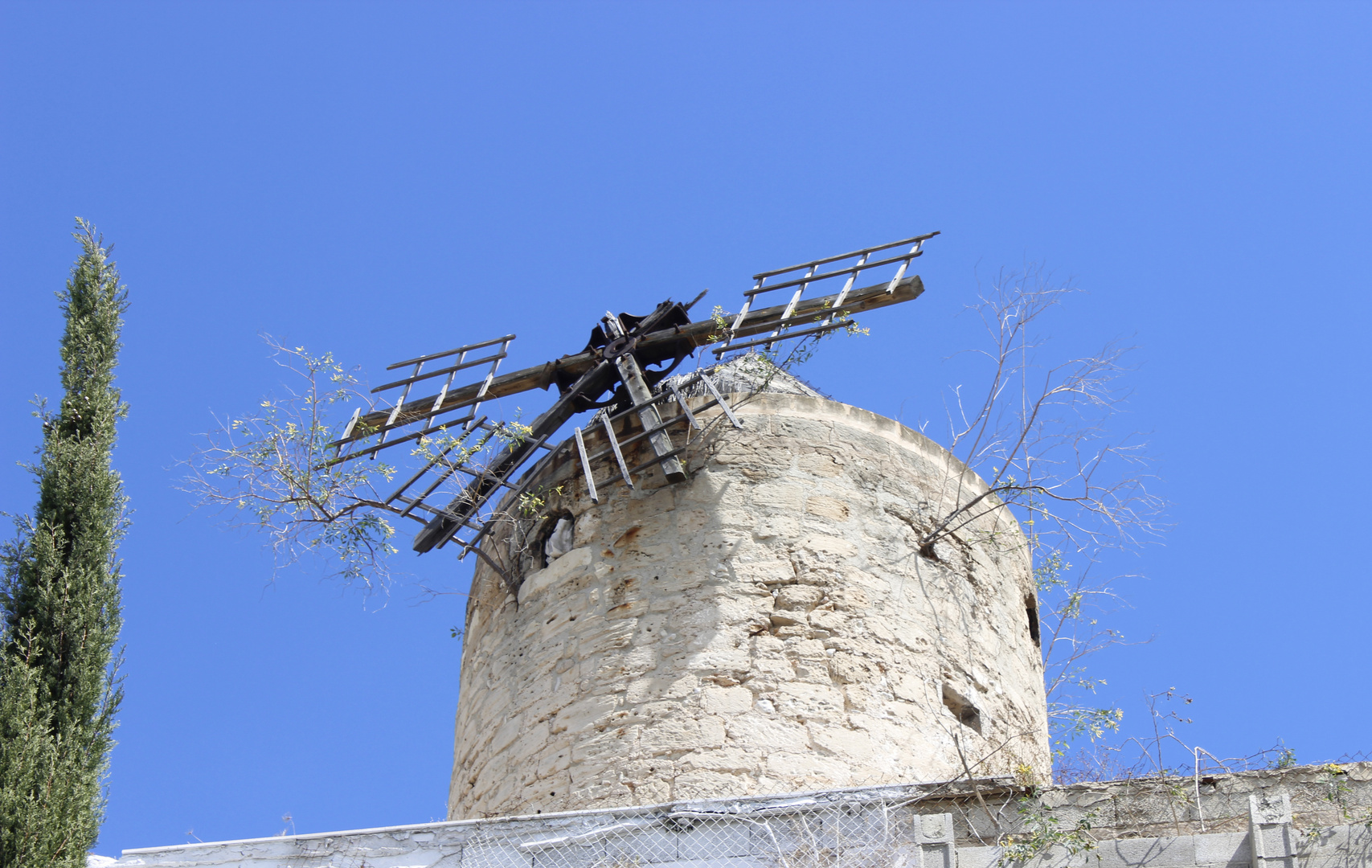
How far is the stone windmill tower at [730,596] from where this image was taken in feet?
21.1

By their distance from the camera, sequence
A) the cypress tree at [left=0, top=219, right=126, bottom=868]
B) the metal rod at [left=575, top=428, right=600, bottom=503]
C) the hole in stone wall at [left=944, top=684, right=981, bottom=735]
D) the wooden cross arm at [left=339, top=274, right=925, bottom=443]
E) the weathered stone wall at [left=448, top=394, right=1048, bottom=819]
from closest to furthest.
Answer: the cypress tree at [left=0, top=219, right=126, bottom=868] → the weathered stone wall at [left=448, top=394, right=1048, bottom=819] → the hole in stone wall at [left=944, top=684, right=981, bottom=735] → the metal rod at [left=575, top=428, right=600, bottom=503] → the wooden cross arm at [left=339, top=274, right=925, bottom=443]

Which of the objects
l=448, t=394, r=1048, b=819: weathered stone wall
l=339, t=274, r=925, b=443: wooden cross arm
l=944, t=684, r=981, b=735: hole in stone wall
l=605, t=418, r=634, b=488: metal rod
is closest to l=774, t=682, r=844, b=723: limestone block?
l=448, t=394, r=1048, b=819: weathered stone wall

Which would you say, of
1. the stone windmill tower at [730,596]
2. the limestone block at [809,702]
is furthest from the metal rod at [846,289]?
the limestone block at [809,702]

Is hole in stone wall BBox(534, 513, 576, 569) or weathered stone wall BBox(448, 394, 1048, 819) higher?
hole in stone wall BBox(534, 513, 576, 569)

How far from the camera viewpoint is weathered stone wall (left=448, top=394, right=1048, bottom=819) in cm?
639

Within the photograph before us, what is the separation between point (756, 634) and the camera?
6.67m

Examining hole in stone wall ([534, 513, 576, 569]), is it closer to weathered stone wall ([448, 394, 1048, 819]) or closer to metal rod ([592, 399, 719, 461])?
weathered stone wall ([448, 394, 1048, 819])

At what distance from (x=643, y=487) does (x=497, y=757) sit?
147 cm

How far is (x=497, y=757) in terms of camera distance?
6.98 metres

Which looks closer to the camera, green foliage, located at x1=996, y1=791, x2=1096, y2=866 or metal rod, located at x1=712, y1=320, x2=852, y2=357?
green foliage, located at x1=996, y1=791, x2=1096, y2=866

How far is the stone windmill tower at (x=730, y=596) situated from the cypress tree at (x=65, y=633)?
2.10 meters

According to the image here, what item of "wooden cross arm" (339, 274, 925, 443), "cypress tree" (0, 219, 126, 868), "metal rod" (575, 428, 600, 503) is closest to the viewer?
"cypress tree" (0, 219, 126, 868)

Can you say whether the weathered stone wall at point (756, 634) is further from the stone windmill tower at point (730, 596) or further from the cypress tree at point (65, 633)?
the cypress tree at point (65, 633)

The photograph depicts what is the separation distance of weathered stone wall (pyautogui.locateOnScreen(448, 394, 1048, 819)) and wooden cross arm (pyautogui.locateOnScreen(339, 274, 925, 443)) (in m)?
0.77
